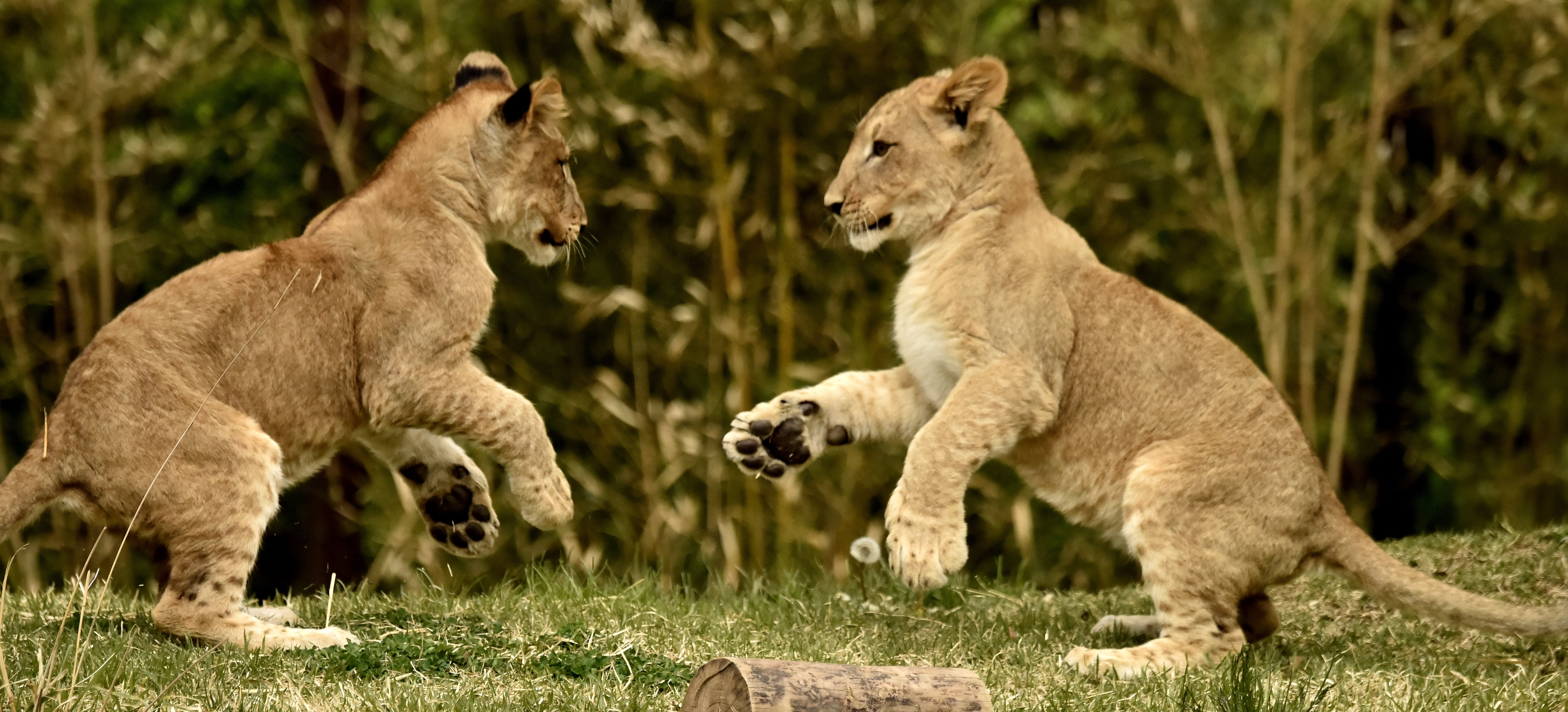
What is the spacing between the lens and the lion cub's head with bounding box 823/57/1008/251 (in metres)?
5.36

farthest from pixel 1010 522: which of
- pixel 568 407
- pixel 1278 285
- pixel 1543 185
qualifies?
pixel 1543 185

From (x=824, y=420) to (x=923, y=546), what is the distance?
26.6 inches

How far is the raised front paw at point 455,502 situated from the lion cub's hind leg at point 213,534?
30.9 inches

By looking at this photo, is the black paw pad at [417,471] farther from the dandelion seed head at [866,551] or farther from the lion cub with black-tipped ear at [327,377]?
the dandelion seed head at [866,551]

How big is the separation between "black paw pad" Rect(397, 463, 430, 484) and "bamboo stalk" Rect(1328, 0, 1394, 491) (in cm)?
527

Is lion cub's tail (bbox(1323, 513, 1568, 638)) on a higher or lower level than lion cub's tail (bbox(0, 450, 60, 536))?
lower

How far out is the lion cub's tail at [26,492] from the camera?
4270 millimetres

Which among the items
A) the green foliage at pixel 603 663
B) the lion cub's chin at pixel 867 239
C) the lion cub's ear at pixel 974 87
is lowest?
the green foliage at pixel 603 663

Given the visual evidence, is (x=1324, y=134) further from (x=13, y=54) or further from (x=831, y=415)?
(x=13, y=54)

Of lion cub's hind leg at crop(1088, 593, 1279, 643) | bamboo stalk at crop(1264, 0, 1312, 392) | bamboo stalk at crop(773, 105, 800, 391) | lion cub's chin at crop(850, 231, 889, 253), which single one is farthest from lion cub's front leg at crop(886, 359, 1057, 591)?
bamboo stalk at crop(1264, 0, 1312, 392)

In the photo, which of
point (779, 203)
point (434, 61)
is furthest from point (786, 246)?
point (434, 61)

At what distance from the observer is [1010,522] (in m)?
8.91

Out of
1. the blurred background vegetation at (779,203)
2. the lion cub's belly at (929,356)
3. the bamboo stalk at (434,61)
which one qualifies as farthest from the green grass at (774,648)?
the bamboo stalk at (434,61)

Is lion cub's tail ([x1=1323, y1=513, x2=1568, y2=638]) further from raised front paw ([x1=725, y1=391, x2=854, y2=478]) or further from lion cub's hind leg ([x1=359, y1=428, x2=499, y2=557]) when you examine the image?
lion cub's hind leg ([x1=359, y1=428, x2=499, y2=557])
